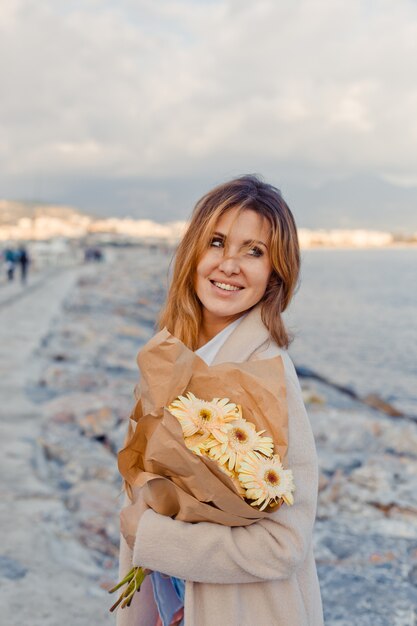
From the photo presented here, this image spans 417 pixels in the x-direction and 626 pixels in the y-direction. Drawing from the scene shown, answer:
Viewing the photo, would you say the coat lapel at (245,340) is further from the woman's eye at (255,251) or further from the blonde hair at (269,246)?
the woman's eye at (255,251)

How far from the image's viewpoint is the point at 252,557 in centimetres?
158

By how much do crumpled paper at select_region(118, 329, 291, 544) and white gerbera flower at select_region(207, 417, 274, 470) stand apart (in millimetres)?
42

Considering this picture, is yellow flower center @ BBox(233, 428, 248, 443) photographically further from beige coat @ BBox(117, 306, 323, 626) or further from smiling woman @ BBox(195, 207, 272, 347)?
smiling woman @ BBox(195, 207, 272, 347)

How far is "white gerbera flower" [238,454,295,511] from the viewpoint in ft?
4.86

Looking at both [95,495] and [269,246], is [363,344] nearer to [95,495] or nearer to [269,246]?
[95,495]

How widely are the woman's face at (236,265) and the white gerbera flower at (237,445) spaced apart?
1.42 feet

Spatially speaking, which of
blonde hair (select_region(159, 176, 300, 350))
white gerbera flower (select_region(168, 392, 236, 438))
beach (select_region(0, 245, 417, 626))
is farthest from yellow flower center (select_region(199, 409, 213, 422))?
beach (select_region(0, 245, 417, 626))

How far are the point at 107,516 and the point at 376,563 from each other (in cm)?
163

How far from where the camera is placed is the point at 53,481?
488cm

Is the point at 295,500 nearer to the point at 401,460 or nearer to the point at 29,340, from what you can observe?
the point at 401,460

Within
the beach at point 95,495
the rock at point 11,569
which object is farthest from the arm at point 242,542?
the rock at point 11,569

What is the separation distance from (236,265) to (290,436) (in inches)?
19.0

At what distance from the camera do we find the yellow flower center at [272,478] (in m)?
1.49

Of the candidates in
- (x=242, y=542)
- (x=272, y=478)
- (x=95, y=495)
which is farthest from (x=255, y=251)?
(x=95, y=495)
